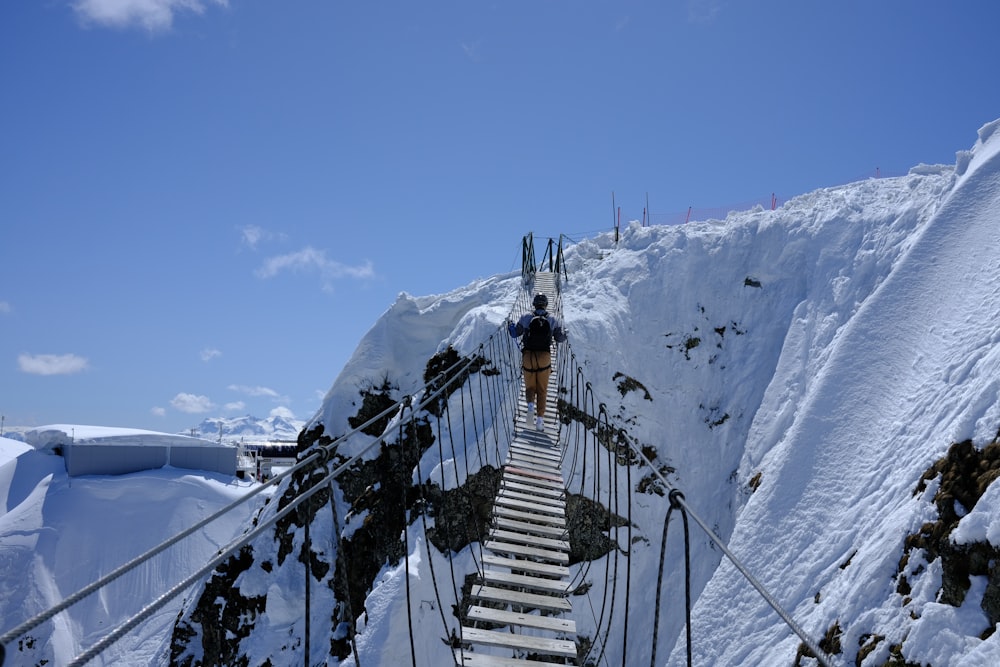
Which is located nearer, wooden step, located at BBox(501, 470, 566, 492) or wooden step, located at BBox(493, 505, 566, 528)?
wooden step, located at BBox(493, 505, 566, 528)

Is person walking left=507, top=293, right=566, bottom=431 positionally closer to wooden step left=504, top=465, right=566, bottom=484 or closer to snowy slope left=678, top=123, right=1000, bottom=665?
wooden step left=504, top=465, right=566, bottom=484

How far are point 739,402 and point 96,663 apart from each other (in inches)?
911

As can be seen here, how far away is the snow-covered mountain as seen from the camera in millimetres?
5312

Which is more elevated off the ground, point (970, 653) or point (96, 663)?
point (970, 653)

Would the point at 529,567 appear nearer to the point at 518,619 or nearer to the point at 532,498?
the point at 518,619

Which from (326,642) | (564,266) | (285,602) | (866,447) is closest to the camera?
(866,447)

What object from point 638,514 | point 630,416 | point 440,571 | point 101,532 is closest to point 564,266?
point 630,416

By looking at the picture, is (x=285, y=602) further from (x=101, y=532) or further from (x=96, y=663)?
(x=101, y=532)

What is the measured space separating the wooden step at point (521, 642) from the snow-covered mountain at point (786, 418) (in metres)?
0.66

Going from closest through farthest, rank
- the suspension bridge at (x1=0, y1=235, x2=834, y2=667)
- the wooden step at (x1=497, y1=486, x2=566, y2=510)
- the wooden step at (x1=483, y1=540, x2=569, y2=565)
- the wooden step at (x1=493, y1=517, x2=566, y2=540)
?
the suspension bridge at (x1=0, y1=235, x2=834, y2=667)
the wooden step at (x1=483, y1=540, x2=569, y2=565)
the wooden step at (x1=493, y1=517, x2=566, y2=540)
the wooden step at (x1=497, y1=486, x2=566, y2=510)

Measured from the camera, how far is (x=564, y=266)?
61.4 ft

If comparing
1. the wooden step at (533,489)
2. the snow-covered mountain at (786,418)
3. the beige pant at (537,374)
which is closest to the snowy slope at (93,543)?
the snow-covered mountain at (786,418)

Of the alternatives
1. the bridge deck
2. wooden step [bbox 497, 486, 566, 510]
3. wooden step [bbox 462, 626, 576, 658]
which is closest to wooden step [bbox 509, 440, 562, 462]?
the bridge deck

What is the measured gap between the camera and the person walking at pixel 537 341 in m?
7.89
